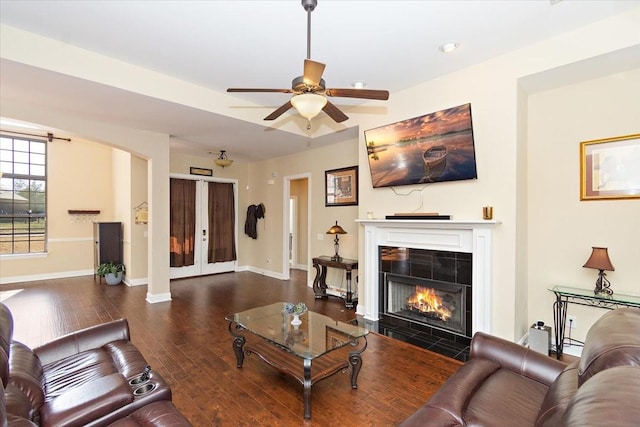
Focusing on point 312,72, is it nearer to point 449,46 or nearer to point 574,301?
point 449,46

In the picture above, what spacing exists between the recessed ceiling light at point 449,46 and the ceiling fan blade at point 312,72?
159cm

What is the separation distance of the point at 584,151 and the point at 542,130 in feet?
1.50

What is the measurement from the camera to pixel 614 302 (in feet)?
9.11

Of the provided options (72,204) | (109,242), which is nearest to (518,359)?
(109,242)

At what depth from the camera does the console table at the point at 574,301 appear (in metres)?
2.78

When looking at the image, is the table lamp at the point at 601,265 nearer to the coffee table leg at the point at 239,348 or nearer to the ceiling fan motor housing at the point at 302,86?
the ceiling fan motor housing at the point at 302,86

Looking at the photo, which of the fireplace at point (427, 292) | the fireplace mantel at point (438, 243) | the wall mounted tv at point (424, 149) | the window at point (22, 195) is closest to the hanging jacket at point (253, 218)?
the fireplace mantel at point (438, 243)

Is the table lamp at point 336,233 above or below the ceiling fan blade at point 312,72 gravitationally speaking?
below

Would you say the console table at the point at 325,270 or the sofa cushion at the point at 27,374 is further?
the console table at the point at 325,270

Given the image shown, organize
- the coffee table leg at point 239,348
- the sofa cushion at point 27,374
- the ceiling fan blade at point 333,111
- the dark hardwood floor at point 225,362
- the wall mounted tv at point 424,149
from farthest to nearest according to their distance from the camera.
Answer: the wall mounted tv at point 424,149
the coffee table leg at point 239,348
the ceiling fan blade at point 333,111
the dark hardwood floor at point 225,362
the sofa cushion at point 27,374

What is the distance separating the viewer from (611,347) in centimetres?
116

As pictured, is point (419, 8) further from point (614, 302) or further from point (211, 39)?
point (614, 302)

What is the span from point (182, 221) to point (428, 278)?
5.64 m

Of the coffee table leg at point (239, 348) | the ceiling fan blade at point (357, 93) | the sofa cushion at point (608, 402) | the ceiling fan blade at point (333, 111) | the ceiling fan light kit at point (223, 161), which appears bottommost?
the coffee table leg at point (239, 348)
